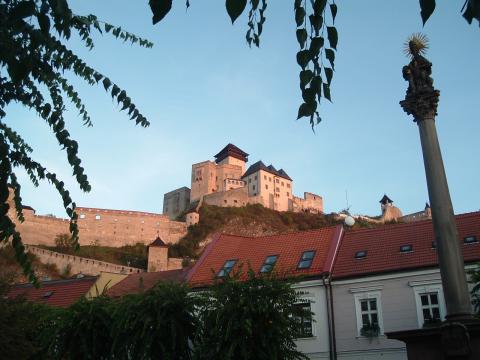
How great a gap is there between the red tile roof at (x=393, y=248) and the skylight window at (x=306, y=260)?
1243 mm

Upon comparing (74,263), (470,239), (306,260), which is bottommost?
(306,260)

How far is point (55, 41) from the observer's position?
506 centimetres

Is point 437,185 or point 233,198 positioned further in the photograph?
point 233,198

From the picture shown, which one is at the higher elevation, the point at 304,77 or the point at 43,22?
the point at 43,22

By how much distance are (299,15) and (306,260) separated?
2299 centimetres

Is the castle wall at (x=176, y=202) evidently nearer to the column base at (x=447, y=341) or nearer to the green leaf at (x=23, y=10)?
the column base at (x=447, y=341)

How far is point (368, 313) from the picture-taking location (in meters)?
22.2

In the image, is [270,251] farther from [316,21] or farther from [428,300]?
[316,21]

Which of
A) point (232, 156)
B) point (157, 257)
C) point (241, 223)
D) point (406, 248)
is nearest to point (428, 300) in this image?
point (406, 248)

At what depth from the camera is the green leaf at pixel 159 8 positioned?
2.54 meters

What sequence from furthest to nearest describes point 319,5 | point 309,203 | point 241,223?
point 309,203, point 241,223, point 319,5

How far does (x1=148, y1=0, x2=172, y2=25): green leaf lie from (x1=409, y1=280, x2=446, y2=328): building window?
2031cm

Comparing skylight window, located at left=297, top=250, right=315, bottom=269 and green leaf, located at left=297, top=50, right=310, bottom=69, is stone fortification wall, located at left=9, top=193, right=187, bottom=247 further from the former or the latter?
green leaf, located at left=297, top=50, right=310, bottom=69

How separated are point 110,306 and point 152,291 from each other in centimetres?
168
